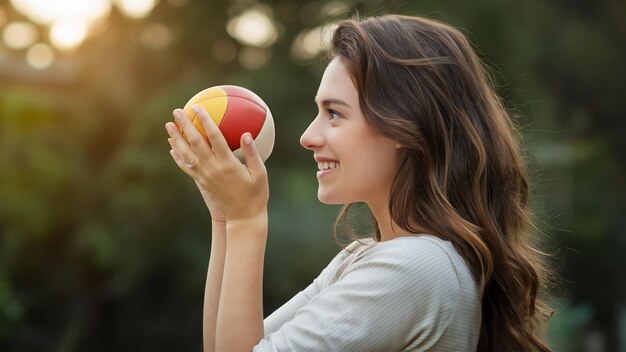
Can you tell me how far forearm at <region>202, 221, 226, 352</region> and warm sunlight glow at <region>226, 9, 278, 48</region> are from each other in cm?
666

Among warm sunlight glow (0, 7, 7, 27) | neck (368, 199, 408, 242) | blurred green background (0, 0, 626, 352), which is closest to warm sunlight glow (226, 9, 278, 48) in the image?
blurred green background (0, 0, 626, 352)

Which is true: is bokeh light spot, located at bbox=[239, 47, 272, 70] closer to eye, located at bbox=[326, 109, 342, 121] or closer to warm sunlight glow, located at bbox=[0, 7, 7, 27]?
warm sunlight glow, located at bbox=[0, 7, 7, 27]

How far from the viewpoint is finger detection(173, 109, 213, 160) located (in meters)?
1.93

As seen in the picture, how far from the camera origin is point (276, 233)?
309 inches

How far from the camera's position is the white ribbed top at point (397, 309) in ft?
5.78

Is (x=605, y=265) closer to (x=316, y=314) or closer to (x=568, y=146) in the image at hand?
(x=568, y=146)

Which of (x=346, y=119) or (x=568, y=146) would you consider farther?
(x=568, y=146)

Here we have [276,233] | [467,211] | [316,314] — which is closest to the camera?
[316,314]

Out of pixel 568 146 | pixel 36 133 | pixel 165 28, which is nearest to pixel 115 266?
pixel 36 133

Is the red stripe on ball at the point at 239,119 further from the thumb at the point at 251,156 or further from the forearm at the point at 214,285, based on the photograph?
the forearm at the point at 214,285

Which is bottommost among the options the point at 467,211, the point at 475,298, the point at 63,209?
the point at 63,209

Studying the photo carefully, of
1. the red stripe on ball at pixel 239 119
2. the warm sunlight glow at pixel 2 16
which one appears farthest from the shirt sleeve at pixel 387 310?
the warm sunlight glow at pixel 2 16

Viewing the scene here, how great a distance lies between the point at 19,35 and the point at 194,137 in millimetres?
7111

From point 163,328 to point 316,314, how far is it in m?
7.09
